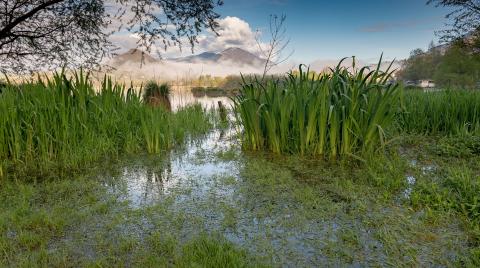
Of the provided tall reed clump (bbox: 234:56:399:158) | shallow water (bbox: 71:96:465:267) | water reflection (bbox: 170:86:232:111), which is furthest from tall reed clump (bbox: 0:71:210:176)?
water reflection (bbox: 170:86:232:111)

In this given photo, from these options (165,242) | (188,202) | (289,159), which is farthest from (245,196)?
(289,159)

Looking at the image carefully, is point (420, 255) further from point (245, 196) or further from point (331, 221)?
point (245, 196)

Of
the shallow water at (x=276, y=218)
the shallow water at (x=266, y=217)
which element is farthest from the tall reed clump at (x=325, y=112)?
the shallow water at (x=266, y=217)

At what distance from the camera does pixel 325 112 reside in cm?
366

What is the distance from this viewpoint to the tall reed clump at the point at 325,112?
11.8 feet

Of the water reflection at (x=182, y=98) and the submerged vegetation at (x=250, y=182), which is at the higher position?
the water reflection at (x=182, y=98)

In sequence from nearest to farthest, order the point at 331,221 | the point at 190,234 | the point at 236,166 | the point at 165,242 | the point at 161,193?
the point at 165,242 → the point at 190,234 → the point at 331,221 → the point at 161,193 → the point at 236,166

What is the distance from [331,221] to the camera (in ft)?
7.35

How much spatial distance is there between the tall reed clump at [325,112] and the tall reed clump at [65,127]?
147 centimetres

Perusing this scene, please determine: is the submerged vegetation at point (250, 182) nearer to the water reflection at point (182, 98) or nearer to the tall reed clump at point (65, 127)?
the tall reed clump at point (65, 127)

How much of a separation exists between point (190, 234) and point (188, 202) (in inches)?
23.0

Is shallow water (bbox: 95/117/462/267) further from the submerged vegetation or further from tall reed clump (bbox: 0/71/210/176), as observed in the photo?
tall reed clump (bbox: 0/71/210/176)

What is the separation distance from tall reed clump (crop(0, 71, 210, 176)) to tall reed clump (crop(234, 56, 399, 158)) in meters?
1.47

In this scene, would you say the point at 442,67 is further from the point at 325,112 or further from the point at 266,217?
the point at 266,217
